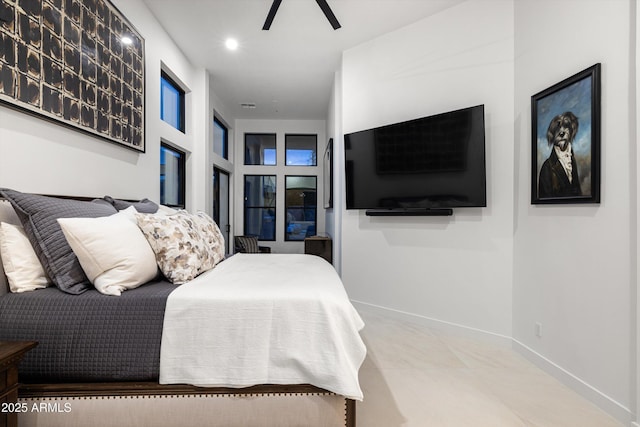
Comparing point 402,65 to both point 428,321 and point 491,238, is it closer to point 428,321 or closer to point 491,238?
point 491,238

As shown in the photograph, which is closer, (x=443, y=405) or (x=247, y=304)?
(x=247, y=304)

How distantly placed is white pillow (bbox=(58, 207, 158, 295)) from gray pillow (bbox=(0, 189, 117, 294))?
62 millimetres

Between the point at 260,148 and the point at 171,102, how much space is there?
2.98 meters

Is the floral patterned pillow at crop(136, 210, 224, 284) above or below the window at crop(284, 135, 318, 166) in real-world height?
below

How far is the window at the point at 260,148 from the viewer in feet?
22.4

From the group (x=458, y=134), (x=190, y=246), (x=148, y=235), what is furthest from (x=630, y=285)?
(x=148, y=235)

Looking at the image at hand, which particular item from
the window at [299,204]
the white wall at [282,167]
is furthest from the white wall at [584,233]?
the window at [299,204]

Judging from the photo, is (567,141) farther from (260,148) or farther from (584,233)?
(260,148)

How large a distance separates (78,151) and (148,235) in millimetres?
1005

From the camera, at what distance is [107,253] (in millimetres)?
1494

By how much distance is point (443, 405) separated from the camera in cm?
182

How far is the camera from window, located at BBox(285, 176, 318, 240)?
686cm

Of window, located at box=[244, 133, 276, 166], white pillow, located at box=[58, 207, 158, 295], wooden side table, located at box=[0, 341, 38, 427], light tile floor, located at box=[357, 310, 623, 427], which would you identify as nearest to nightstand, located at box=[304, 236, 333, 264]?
light tile floor, located at box=[357, 310, 623, 427]

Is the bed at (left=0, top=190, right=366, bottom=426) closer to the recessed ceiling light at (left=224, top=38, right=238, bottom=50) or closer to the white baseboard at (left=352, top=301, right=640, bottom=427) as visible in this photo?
the white baseboard at (left=352, top=301, right=640, bottom=427)
